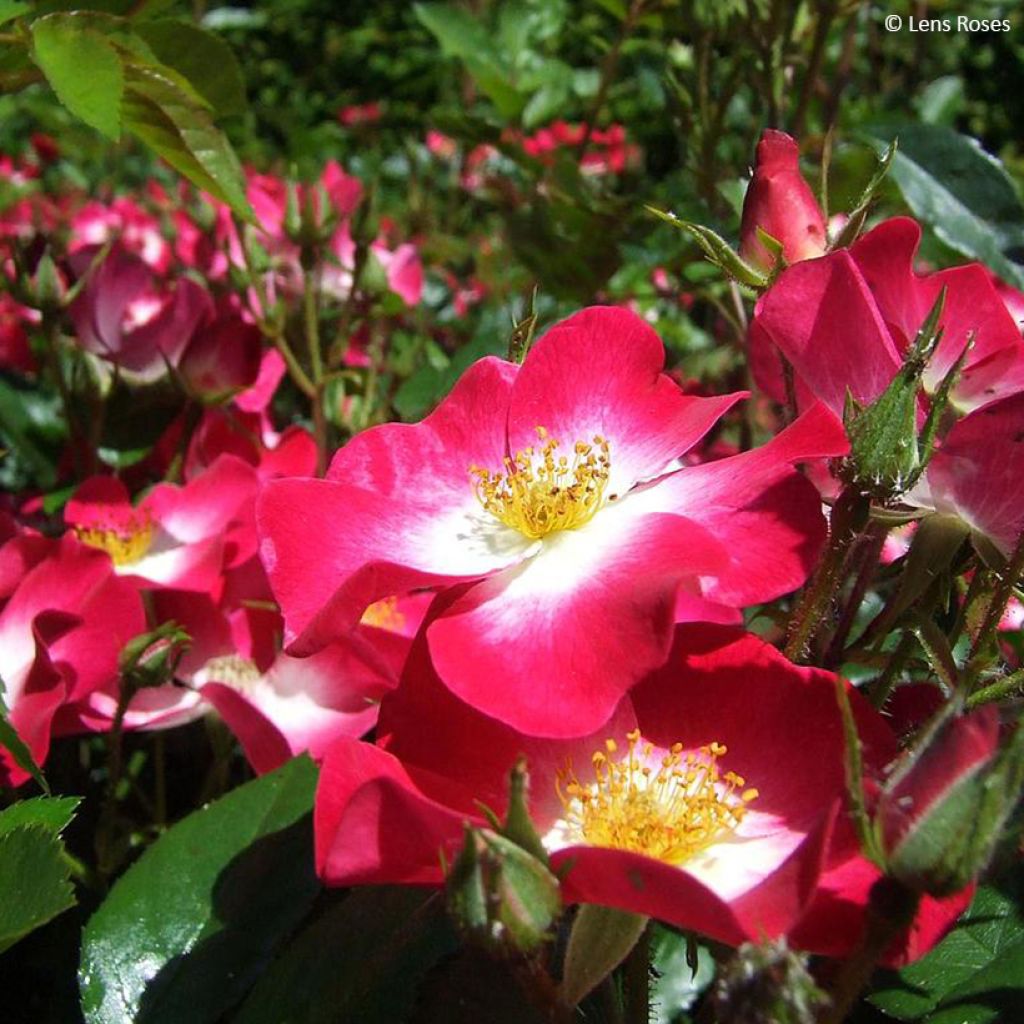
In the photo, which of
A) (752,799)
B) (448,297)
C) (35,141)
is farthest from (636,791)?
(35,141)

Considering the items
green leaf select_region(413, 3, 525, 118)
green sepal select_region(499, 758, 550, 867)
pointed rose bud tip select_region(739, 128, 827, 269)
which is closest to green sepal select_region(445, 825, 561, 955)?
green sepal select_region(499, 758, 550, 867)

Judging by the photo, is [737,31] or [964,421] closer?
[964,421]

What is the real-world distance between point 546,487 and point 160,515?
473mm

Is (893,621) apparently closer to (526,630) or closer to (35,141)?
(526,630)

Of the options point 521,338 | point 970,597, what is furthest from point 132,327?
point 970,597

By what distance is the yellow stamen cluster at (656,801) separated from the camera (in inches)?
21.0

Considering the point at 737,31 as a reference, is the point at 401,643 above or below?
below

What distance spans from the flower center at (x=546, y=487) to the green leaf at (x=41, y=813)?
255 millimetres

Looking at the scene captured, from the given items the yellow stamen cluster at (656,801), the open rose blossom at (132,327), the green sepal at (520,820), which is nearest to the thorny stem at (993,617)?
the yellow stamen cluster at (656,801)

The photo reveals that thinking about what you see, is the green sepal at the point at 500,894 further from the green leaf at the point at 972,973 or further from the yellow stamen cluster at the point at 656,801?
the green leaf at the point at 972,973

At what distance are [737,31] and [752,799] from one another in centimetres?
95

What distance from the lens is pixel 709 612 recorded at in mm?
542

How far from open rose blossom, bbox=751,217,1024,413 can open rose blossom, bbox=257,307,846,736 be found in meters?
0.04

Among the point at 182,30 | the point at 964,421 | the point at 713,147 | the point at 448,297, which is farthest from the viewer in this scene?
the point at 448,297
